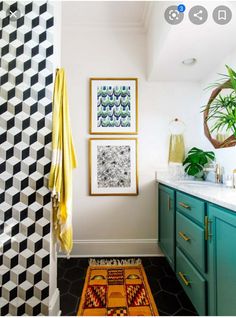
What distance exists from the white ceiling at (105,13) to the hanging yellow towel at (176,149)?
1.53 meters

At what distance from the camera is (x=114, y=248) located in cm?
278

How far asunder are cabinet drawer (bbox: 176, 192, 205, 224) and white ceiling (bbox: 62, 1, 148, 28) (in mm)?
2161

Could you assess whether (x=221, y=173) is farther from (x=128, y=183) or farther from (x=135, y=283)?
(x=135, y=283)

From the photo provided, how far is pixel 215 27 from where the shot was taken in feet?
5.51

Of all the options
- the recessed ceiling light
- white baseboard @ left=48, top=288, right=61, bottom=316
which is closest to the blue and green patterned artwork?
the recessed ceiling light

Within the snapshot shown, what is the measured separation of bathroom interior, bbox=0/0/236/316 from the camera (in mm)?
1543

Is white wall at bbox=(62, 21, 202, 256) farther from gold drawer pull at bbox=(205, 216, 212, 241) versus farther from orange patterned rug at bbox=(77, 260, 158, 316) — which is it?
gold drawer pull at bbox=(205, 216, 212, 241)

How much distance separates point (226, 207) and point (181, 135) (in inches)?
73.2

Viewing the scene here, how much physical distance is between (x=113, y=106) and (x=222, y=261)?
6.96ft

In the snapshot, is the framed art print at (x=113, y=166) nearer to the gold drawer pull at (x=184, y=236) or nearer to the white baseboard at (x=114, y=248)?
the white baseboard at (x=114, y=248)

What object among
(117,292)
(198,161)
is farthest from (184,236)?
(198,161)

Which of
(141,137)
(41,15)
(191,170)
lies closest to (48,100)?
(41,15)

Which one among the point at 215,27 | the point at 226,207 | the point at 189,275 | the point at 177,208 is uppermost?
the point at 215,27

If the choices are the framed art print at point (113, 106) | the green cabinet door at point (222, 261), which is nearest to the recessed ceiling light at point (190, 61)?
the framed art print at point (113, 106)
